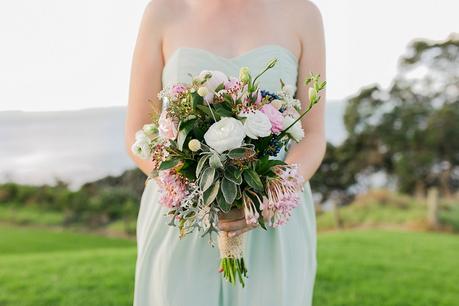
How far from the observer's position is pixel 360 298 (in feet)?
18.2

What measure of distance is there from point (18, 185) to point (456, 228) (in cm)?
614

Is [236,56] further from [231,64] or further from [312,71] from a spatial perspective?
[312,71]

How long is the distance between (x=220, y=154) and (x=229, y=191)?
0.10 m

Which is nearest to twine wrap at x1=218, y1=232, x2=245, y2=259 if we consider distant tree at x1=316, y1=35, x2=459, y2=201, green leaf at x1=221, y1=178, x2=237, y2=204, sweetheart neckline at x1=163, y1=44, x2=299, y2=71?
Result: green leaf at x1=221, y1=178, x2=237, y2=204

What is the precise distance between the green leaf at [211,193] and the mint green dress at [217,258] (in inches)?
17.9

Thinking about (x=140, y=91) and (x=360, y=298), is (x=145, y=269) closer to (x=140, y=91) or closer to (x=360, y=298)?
(x=140, y=91)

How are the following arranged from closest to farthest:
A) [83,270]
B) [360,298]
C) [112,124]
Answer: [360,298] → [83,270] → [112,124]

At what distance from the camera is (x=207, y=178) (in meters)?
1.60

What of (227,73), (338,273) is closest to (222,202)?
(227,73)

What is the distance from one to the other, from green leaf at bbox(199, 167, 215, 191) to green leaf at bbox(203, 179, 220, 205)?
0.08ft

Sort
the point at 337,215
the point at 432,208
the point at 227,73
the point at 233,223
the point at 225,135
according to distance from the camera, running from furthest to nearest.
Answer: the point at 337,215 < the point at 432,208 < the point at 227,73 < the point at 233,223 < the point at 225,135

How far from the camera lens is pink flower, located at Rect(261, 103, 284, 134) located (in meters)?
1.65

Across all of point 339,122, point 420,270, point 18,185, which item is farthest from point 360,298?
point 18,185

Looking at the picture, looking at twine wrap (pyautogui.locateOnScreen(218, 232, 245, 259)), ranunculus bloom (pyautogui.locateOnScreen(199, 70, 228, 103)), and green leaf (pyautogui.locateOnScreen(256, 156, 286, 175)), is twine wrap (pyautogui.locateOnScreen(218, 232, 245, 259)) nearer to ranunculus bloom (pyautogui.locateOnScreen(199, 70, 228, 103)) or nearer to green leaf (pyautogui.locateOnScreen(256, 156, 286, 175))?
green leaf (pyautogui.locateOnScreen(256, 156, 286, 175))
